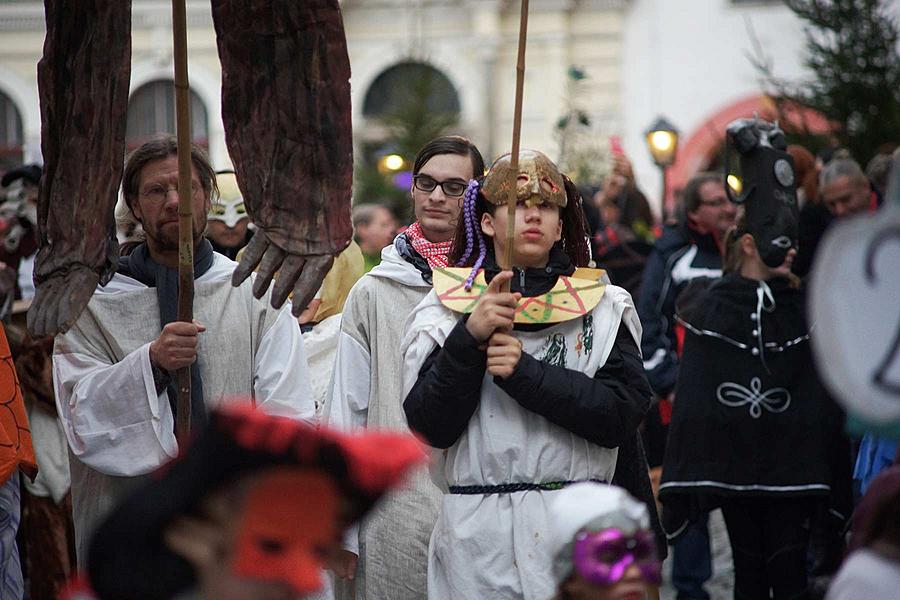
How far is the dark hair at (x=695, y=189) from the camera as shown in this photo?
7.90 m

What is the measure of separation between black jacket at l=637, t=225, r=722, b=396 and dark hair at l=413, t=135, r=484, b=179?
260cm

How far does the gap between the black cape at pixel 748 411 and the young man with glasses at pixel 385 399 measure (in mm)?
1742

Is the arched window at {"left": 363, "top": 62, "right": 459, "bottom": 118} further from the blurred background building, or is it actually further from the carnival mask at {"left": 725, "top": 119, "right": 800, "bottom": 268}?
the carnival mask at {"left": 725, "top": 119, "right": 800, "bottom": 268}

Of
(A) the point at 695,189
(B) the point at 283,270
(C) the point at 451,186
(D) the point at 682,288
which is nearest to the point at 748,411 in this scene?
(D) the point at 682,288

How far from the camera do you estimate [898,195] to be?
8.29ft

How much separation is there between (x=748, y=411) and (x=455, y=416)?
99.8 inches

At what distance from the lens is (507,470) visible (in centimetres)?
410

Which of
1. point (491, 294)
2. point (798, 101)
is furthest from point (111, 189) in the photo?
point (798, 101)

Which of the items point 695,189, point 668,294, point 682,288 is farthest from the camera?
point 695,189

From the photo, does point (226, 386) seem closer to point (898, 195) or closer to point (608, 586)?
point (608, 586)

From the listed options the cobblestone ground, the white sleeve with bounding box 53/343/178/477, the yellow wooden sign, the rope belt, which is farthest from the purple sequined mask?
the cobblestone ground

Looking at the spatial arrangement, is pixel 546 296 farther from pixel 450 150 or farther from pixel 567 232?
pixel 450 150

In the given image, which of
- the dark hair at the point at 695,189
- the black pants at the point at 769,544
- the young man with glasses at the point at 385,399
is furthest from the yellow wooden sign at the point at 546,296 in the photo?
the dark hair at the point at 695,189

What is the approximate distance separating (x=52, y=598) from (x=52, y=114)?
382cm
